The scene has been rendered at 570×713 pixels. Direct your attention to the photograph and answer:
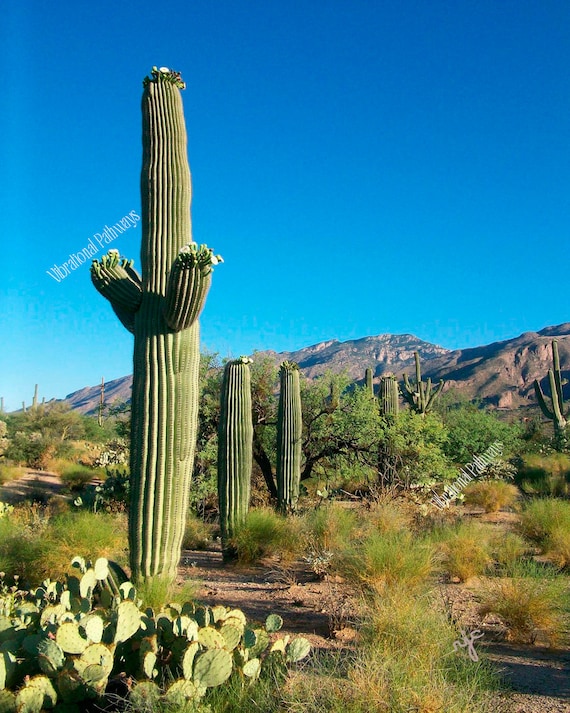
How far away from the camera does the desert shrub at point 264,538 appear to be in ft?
27.8

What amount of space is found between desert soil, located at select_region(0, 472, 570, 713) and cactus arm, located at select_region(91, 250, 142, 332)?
2995 mm

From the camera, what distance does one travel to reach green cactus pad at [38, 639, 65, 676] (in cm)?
324

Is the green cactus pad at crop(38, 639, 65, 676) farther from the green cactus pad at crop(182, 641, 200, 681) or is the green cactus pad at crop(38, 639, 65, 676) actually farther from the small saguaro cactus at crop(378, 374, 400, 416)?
the small saguaro cactus at crop(378, 374, 400, 416)

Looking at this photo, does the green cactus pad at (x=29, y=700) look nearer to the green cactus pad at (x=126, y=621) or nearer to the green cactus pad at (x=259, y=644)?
the green cactus pad at (x=126, y=621)

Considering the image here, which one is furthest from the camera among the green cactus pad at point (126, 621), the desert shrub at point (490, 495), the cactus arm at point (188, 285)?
the desert shrub at point (490, 495)

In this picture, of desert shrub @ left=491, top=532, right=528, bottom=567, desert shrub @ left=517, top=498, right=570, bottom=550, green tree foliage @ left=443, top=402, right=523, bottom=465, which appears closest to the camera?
desert shrub @ left=491, top=532, right=528, bottom=567

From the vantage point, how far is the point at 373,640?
4246 mm

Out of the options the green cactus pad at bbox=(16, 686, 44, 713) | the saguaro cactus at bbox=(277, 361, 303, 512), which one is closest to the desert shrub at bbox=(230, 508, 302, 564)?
the saguaro cactus at bbox=(277, 361, 303, 512)

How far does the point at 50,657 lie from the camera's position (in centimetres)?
324

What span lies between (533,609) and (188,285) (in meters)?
4.35

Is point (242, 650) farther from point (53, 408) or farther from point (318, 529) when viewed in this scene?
point (53, 408)

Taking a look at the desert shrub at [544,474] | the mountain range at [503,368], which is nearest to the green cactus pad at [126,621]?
the desert shrub at [544,474]

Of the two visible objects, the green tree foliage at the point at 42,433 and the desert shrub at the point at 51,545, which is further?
the green tree foliage at the point at 42,433

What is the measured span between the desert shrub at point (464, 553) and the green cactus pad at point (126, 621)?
14.2ft
